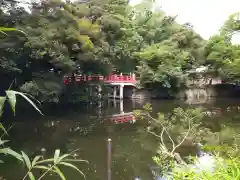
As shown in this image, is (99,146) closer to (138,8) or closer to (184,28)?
(184,28)

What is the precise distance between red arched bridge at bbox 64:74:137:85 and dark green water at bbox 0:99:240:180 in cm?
294

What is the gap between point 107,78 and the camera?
57.0 feet

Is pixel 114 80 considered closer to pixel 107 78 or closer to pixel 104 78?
pixel 107 78

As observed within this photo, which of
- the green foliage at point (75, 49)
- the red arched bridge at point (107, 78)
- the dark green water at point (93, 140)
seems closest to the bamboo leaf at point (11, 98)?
the dark green water at point (93, 140)

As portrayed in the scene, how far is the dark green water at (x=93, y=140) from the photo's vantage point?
5402 mm

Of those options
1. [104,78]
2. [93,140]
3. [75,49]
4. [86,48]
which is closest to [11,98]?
[93,140]

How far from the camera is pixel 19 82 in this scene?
11977 mm

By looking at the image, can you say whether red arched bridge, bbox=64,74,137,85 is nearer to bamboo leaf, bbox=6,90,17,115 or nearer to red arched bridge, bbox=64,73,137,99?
red arched bridge, bbox=64,73,137,99

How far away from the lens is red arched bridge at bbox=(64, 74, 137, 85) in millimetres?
15016

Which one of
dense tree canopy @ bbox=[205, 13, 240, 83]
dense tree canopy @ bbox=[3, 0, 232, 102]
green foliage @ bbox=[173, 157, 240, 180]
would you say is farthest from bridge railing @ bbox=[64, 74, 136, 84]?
green foliage @ bbox=[173, 157, 240, 180]

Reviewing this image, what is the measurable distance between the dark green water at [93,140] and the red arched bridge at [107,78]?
2.94 meters

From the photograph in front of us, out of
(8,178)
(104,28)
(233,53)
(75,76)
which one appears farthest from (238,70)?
(8,178)

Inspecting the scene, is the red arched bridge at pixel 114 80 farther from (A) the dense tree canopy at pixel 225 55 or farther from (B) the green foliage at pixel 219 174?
(B) the green foliage at pixel 219 174

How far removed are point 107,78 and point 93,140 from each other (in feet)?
32.0
